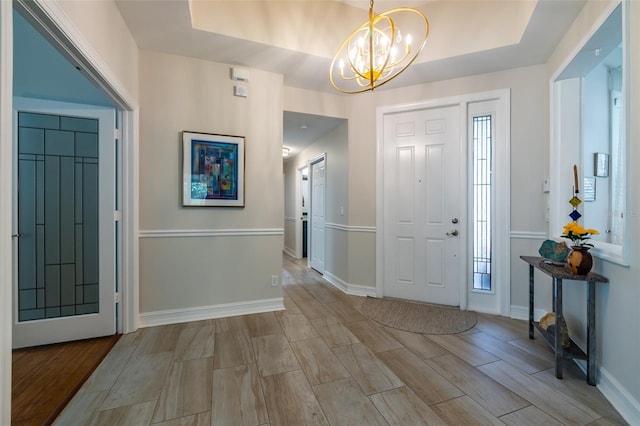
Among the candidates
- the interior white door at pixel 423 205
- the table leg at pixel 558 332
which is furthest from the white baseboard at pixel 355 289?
the table leg at pixel 558 332

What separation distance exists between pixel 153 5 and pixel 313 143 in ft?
10.8

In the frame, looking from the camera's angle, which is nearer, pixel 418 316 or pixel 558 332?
pixel 558 332

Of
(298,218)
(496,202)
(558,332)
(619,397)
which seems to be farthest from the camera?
(298,218)

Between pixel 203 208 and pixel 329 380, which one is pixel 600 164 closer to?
pixel 329 380

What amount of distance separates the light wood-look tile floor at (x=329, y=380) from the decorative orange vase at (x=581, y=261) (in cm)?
74

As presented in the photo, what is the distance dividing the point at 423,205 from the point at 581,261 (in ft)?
5.54

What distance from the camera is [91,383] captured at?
6.14 feet

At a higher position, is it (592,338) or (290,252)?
(592,338)

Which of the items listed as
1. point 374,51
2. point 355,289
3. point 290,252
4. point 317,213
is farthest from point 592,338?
point 290,252

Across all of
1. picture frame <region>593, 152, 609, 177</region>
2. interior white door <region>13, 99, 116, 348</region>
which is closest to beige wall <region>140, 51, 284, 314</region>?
interior white door <region>13, 99, 116, 348</region>

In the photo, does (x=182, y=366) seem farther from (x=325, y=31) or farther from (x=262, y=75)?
(x=325, y=31)

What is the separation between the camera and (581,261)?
188cm

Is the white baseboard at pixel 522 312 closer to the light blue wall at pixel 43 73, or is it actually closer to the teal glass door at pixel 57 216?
the teal glass door at pixel 57 216

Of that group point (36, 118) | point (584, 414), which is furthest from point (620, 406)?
point (36, 118)
